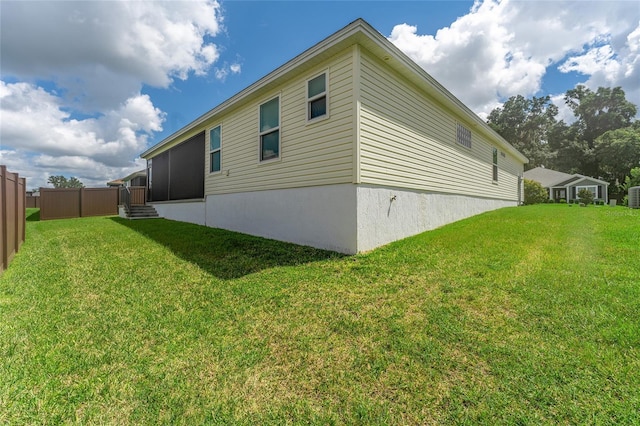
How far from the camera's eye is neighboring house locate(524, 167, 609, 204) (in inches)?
1068

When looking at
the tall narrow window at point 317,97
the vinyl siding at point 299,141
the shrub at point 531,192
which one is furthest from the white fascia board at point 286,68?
the shrub at point 531,192

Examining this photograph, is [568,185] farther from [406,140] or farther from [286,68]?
[286,68]

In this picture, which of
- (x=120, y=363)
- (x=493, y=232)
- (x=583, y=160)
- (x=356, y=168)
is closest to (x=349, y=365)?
(x=120, y=363)

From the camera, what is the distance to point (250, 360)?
2.45 metres

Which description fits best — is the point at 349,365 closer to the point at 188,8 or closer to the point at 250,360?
the point at 250,360

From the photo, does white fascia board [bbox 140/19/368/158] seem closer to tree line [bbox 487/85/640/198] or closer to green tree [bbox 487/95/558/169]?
tree line [bbox 487/85/640/198]

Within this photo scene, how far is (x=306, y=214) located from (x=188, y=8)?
652 cm

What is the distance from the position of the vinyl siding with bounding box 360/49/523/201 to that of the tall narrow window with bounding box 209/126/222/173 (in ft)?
19.4

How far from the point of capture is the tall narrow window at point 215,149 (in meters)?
9.59

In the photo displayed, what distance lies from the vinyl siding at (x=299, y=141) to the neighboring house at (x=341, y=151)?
0.02 meters

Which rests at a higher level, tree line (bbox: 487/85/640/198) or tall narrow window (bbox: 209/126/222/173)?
tree line (bbox: 487/85/640/198)

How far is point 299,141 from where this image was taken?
636cm

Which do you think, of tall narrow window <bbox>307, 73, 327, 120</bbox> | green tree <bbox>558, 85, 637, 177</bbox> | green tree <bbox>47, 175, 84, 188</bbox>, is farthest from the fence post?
green tree <bbox>47, 175, 84, 188</bbox>

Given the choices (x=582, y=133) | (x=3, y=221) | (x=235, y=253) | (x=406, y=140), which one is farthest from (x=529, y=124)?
(x=3, y=221)
